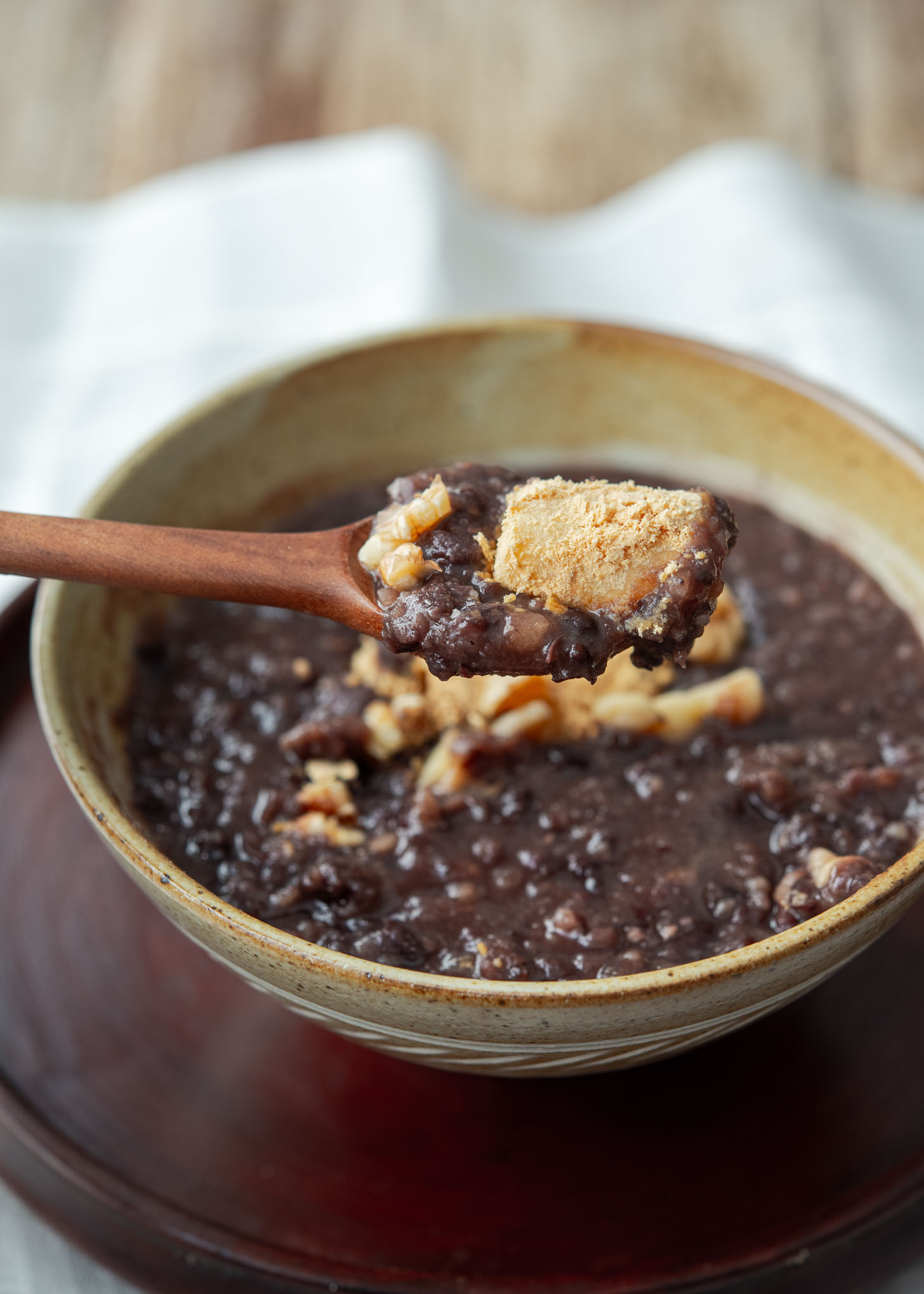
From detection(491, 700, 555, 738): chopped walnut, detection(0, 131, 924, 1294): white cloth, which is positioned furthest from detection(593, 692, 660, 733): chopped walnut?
detection(0, 131, 924, 1294): white cloth

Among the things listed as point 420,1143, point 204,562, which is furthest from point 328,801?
point 420,1143

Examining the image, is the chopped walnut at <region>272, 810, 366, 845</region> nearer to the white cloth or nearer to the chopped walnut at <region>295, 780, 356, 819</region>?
the chopped walnut at <region>295, 780, 356, 819</region>

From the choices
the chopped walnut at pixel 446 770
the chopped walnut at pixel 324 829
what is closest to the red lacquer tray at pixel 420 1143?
the chopped walnut at pixel 324 829

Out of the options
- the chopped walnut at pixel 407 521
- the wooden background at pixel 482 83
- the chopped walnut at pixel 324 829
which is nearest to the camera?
the chopped walnut at pixel 407 521

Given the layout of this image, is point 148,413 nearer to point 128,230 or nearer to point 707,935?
point 128,230

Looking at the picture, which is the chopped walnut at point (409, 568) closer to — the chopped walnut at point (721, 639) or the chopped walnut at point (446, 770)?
the chopped walnut at point (446, 770)

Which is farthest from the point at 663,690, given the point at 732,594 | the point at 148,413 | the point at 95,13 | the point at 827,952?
the point at 95,13
